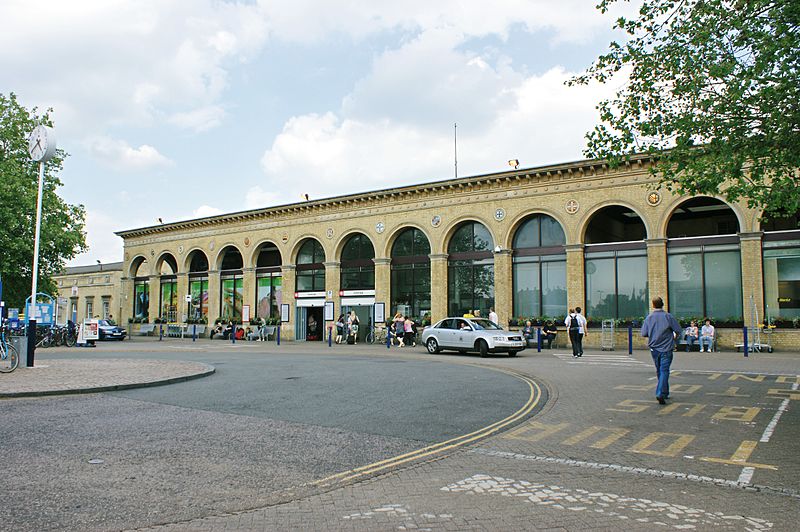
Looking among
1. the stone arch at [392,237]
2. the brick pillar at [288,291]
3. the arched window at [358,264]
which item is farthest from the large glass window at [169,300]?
the stone arch at [392,237]

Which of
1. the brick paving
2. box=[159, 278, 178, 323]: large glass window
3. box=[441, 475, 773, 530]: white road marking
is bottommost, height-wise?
box=[441, 475, 773, 530]: white road marking

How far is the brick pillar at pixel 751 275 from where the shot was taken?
82.0 feet

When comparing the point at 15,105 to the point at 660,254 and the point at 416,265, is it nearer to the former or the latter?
the point at 416,265

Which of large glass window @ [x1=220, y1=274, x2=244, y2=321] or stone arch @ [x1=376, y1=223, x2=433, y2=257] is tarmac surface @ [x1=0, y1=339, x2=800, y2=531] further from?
large glass window @ [x1=220, y1=274, x2=244, y2=321]

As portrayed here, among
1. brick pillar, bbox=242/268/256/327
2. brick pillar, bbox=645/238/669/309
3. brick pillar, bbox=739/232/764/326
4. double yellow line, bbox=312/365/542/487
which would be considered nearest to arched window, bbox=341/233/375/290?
brick pillar, bbox=242/268/256/327

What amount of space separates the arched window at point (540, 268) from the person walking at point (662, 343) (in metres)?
19.5

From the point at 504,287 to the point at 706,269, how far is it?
9.28 meters

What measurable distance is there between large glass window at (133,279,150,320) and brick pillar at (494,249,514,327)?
30359 millimetres

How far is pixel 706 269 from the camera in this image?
26672mm

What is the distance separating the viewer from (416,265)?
34.9 meters

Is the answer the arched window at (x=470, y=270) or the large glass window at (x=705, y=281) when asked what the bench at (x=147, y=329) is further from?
the large glass window at (x=705, y=281)

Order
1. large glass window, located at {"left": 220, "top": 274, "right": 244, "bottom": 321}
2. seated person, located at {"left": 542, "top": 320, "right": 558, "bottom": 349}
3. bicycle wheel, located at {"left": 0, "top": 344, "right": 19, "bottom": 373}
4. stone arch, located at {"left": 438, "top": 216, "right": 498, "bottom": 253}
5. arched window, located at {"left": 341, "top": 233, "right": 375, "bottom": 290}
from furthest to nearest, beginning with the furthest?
large glass window, located at {"left": 220, "top": 274, "right": 244, "bottom": 321} → arched window, located at {"left": 341, "top": 233, "right": 375, "bottom": 290} → stone arch, located at {"left": 438, "top": 216, "right": 498, "bottom": 253} → seated person, located at {"left": 542, "top": 320, "right": 558, "bottom": 349} → bicycle wheel, located at {"left": 0, "top": 344, "right": 19, "bottom": 373}

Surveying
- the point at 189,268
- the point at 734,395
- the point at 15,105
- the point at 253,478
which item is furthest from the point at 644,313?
the point at 15,105

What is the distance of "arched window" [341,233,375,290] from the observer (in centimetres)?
3697
